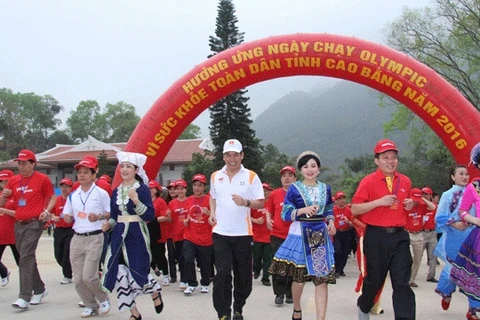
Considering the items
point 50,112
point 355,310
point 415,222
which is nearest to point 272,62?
point 415,222

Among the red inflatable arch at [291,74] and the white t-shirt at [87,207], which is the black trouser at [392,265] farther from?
the red inflatable arch at [291,74]

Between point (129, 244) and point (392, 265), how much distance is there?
2.58 meters

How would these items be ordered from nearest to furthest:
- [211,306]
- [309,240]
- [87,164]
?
[309,240], [87,164], [211,306]

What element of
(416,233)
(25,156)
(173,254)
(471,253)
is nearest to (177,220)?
(173,254)

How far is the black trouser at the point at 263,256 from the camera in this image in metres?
8.53

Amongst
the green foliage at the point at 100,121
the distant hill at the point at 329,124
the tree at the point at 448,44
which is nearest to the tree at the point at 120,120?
the green foliage at the point at 100,121

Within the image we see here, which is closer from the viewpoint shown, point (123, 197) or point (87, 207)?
point (123, 197)

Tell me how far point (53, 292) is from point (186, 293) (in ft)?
6.52

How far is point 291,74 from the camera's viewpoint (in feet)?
28.3

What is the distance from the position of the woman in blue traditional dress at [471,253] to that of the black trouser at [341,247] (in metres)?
4.50

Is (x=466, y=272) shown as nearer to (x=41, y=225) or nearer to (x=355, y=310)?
(x=355, y=310)

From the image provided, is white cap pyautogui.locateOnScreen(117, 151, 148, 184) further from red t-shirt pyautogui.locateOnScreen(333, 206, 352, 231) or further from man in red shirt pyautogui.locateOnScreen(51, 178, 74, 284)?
red t-shirt pyautogui.locateOnScreen(333, 206, 352, 231)

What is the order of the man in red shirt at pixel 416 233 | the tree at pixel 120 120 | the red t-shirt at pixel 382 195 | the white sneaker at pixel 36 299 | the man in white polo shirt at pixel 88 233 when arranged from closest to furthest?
1. the red t-shirt at pixel 382 195
2. the man in white polo shirt at pixel 88 233
3. the white sneaker at pixel 36 299
4. the man in red shirt at pixel 416 233
5. the tree at pixel 120 120

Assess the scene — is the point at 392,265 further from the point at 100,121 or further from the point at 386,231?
the point at 100,121
